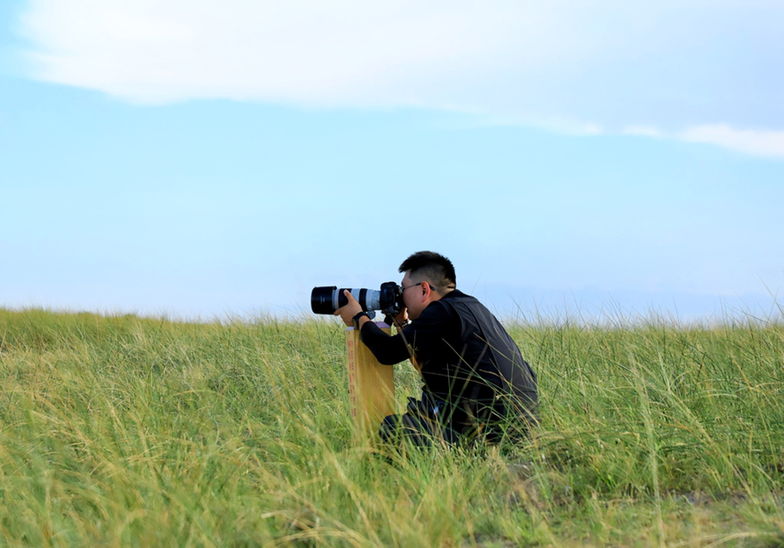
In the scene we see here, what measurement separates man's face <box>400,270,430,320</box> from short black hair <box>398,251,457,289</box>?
0.07 meters

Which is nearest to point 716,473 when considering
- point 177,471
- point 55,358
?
point 177,471

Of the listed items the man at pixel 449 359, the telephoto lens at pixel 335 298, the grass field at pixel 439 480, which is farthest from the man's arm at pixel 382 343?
the grass field at pixel 439 480

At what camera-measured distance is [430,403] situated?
4047 millimetres

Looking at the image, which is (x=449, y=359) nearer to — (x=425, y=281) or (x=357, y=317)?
(x=425, y=281)

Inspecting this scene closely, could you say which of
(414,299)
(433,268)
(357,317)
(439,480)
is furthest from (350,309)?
(439,480)

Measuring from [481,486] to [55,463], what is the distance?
8.98 feet

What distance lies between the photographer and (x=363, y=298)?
13.4ft

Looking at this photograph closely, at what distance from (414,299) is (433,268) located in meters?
0.24

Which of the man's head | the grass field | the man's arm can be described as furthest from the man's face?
the grass field

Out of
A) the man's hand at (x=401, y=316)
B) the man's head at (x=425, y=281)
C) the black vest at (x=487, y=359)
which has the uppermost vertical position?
the man's head at (x=425, y=281)

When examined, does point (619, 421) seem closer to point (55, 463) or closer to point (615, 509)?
point (615, 509)

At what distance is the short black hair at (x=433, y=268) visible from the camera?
4164 millimetres

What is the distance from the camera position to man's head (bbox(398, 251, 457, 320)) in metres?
4.14

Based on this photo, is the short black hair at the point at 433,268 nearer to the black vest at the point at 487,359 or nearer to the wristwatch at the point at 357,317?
the black vest at the point at 487,359
